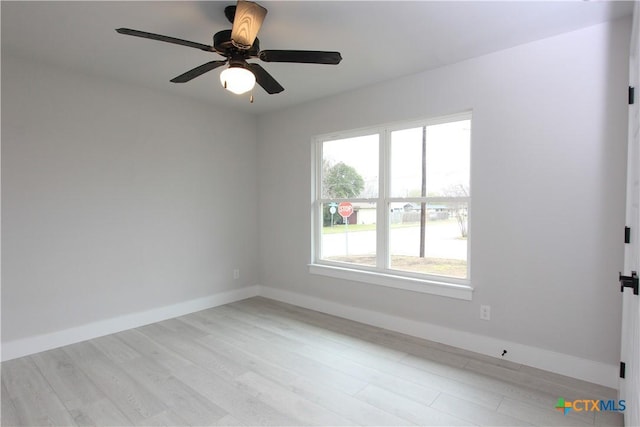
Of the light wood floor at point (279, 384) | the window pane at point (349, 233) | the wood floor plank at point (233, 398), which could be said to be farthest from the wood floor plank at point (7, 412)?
the window pane at point (349, 233)

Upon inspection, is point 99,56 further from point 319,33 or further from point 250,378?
point 250,378

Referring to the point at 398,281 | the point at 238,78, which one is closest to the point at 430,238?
the point at 398,281

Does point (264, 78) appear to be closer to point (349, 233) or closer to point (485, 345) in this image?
point (349, 233)

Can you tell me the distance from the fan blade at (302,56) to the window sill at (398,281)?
219 cm

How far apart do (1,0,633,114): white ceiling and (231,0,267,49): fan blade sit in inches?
5.6

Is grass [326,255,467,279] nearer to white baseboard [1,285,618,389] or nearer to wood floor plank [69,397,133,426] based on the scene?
white baseboard [1,285,618,389]

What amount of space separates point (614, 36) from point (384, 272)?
2.64 m

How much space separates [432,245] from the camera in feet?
10.9

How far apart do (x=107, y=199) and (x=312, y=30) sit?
2610 mm

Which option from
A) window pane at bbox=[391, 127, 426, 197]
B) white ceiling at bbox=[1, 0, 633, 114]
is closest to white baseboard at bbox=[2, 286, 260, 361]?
white ceiling at bbox=[1, 0, 633, 114]

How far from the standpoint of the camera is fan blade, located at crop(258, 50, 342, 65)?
2018mm

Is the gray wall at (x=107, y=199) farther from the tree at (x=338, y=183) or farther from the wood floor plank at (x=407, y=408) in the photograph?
the wood floor plank at (x=407, y=408)

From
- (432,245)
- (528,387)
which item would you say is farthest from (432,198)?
(528,387)

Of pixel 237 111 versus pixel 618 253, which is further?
pixel 237 111
